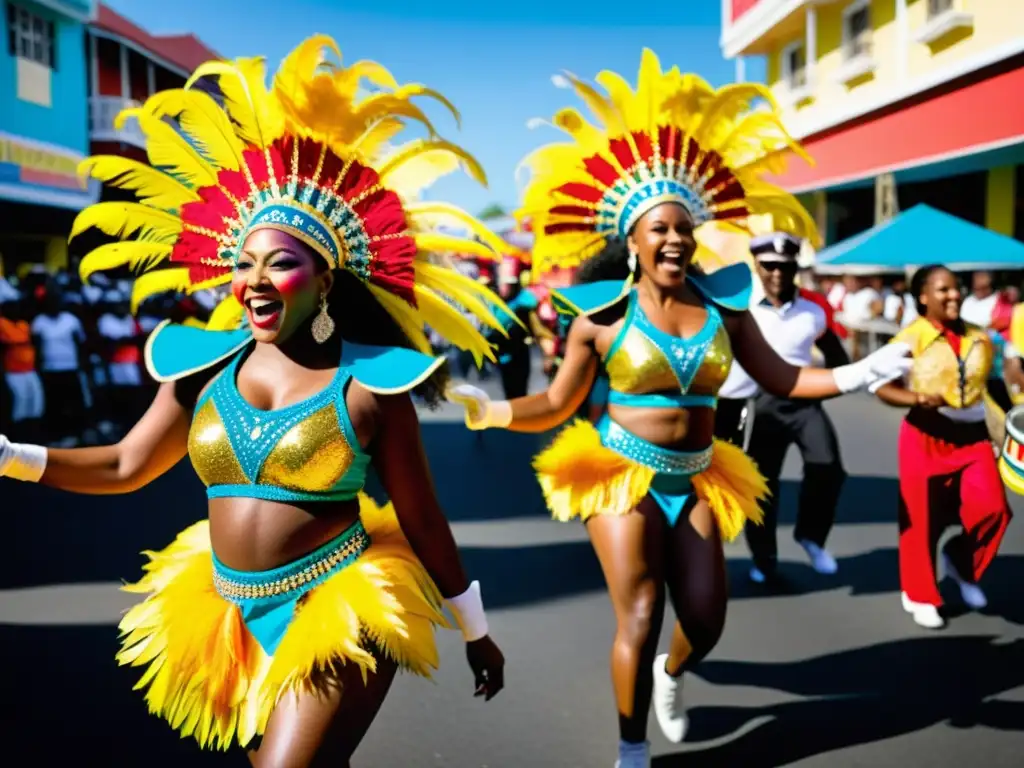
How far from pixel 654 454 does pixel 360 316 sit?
52.1 inches

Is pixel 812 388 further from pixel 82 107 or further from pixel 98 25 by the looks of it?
pixel 98 25

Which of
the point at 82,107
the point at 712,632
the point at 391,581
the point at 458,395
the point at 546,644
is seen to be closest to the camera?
the point at 391,581

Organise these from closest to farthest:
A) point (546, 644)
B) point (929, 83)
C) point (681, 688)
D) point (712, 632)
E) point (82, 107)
→ point (712, 632) < point (681, 688) < point (546, 644) < point (929, 83) < point (82, 107)

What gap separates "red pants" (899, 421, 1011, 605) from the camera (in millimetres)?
4969

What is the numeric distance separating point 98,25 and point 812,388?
22.3 m

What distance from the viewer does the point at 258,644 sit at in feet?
8.26

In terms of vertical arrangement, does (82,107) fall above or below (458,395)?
above

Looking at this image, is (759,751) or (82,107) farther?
(82,107)

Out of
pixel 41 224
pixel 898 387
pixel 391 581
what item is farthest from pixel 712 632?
pixel 41 224

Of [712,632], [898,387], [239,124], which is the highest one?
[239,124]

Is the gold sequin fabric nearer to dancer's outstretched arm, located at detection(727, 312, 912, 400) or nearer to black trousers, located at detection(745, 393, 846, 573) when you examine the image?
black trousers, located at detection(745, 393, 846, 573)

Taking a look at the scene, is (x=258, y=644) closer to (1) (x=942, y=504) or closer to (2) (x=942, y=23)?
(1) (x=942, y=504)

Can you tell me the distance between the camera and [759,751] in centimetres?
365

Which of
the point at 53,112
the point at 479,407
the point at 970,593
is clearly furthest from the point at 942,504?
the point at 53,112
